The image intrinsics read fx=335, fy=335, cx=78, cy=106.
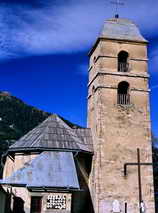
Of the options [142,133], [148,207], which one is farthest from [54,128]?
[148,207]

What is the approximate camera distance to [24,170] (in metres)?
19.4

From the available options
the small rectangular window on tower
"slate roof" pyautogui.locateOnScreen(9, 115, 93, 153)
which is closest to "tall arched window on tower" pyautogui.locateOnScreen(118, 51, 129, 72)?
"slate roof" pyautogui.locateOnScreen(9, 115, 93, 153)

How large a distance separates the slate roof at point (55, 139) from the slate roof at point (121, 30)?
22.9 ft

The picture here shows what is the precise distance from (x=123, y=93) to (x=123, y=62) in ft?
7.67

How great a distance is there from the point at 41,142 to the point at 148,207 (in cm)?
779

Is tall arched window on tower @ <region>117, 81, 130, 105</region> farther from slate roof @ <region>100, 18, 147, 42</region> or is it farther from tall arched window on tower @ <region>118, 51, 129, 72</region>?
slate roof @ <region>100, 18, 147, 42</region>

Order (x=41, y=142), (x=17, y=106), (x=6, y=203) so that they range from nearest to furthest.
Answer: (x=6, y=203) < (x=41, y=142) < (x=17, y=106)

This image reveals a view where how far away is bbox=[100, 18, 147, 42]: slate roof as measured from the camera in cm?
2391

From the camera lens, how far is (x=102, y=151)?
69.5 feet

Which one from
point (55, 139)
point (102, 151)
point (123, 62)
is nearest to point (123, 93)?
point (123, 62)

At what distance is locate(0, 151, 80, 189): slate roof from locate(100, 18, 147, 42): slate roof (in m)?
9.21

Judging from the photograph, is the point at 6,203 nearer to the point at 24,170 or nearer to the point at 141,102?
the point at 24,170

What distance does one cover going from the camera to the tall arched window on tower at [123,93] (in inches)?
902

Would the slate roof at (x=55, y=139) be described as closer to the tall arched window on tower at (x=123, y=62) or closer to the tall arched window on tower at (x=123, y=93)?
the tall arched window on tower at (x=123, y=93)
